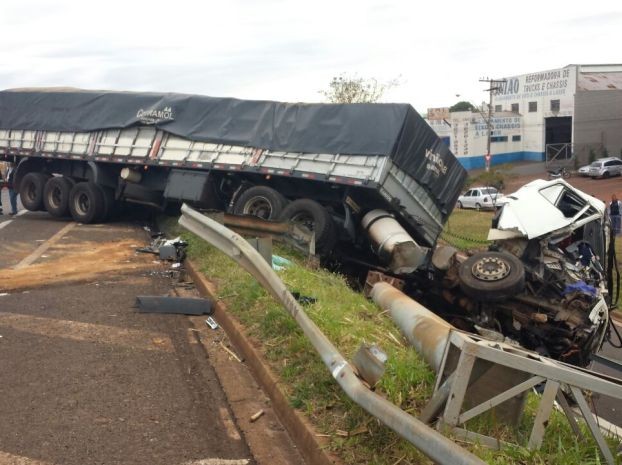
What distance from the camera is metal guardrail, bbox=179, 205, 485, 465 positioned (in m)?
3.03

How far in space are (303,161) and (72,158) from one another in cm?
712

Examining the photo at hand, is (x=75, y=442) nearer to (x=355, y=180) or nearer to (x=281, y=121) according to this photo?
(x=355, y=180)

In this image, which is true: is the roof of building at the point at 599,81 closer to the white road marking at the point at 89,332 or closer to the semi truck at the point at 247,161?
the semi truck at the point at 247,161

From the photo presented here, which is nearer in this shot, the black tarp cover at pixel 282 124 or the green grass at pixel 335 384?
the green grass at pixel 335 384

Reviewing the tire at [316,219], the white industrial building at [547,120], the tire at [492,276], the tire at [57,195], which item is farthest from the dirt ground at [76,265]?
the white industrial building at [547,120]

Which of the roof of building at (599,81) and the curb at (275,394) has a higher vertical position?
the roof of building at (599,81)

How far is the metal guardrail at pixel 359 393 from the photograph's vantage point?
3.03m

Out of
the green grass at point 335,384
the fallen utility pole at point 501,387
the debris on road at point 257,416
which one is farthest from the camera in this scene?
the debris on road at point 257,416

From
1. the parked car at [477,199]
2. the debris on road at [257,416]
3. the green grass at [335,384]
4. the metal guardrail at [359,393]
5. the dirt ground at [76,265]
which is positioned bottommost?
the dirt ground at [76,265]

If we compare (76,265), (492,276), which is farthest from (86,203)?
(492,276)

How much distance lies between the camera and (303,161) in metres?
13.4

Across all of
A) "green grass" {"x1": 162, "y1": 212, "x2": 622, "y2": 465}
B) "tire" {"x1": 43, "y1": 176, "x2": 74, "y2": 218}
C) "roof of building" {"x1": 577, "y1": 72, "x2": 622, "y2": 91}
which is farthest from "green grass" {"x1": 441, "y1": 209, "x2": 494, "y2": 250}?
"roof of building" {"x1": 577, "y1": 72, "x2": 622, "y2": 91}

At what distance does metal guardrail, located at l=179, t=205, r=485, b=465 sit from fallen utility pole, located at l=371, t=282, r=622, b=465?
0.49m

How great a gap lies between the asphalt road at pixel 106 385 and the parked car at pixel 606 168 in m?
49.3
